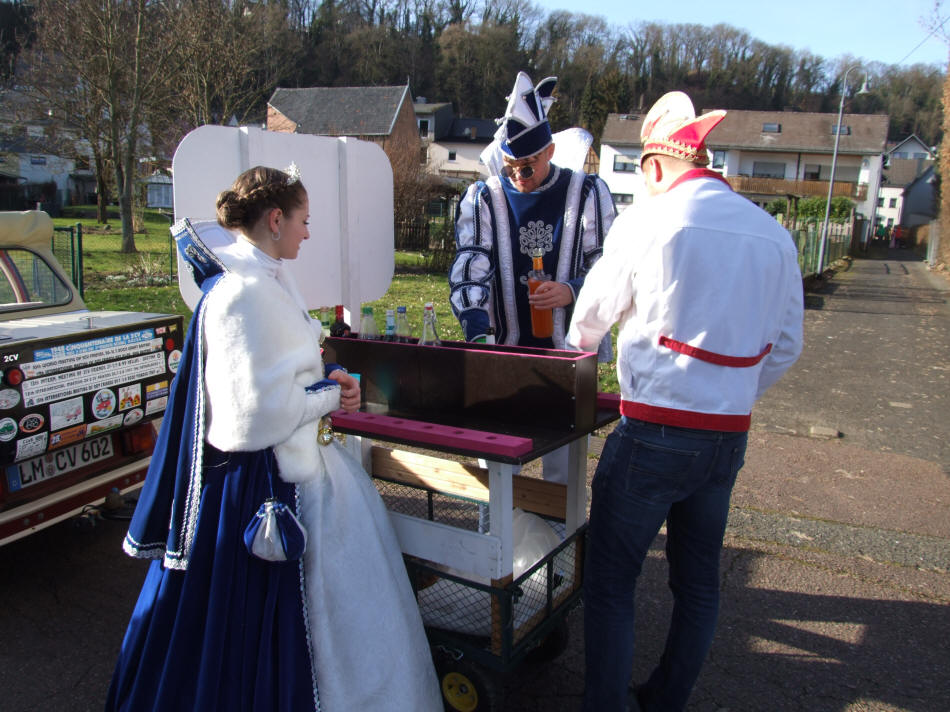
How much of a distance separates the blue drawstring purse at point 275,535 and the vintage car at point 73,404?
1.80 meters

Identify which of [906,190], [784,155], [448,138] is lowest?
[906,190]

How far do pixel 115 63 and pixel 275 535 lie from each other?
21.2 m

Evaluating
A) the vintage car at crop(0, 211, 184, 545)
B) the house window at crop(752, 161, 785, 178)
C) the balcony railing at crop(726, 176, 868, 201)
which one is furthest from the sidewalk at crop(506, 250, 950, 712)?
the house window at crop(752, 161, 785, 178)

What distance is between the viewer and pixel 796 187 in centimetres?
4859

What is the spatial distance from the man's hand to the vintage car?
2111mm

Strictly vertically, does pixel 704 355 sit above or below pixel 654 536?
above

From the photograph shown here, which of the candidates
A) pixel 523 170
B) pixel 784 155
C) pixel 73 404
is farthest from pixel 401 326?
pixel 784 155

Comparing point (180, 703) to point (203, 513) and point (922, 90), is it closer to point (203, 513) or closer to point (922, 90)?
point (203, 513)

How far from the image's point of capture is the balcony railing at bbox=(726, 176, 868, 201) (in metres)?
47.4

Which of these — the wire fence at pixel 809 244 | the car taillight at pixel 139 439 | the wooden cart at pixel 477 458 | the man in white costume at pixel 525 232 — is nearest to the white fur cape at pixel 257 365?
the wooden cart at pixel 477 458

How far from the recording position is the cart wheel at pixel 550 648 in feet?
9.75

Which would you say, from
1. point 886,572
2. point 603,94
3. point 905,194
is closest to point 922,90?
point 905,194

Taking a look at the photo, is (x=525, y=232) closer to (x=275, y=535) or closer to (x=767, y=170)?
(x=275, y=535)

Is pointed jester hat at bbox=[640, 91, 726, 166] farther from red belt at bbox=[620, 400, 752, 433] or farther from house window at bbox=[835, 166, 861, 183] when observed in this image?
house window at bbox=[835, 166, 861, 183]
